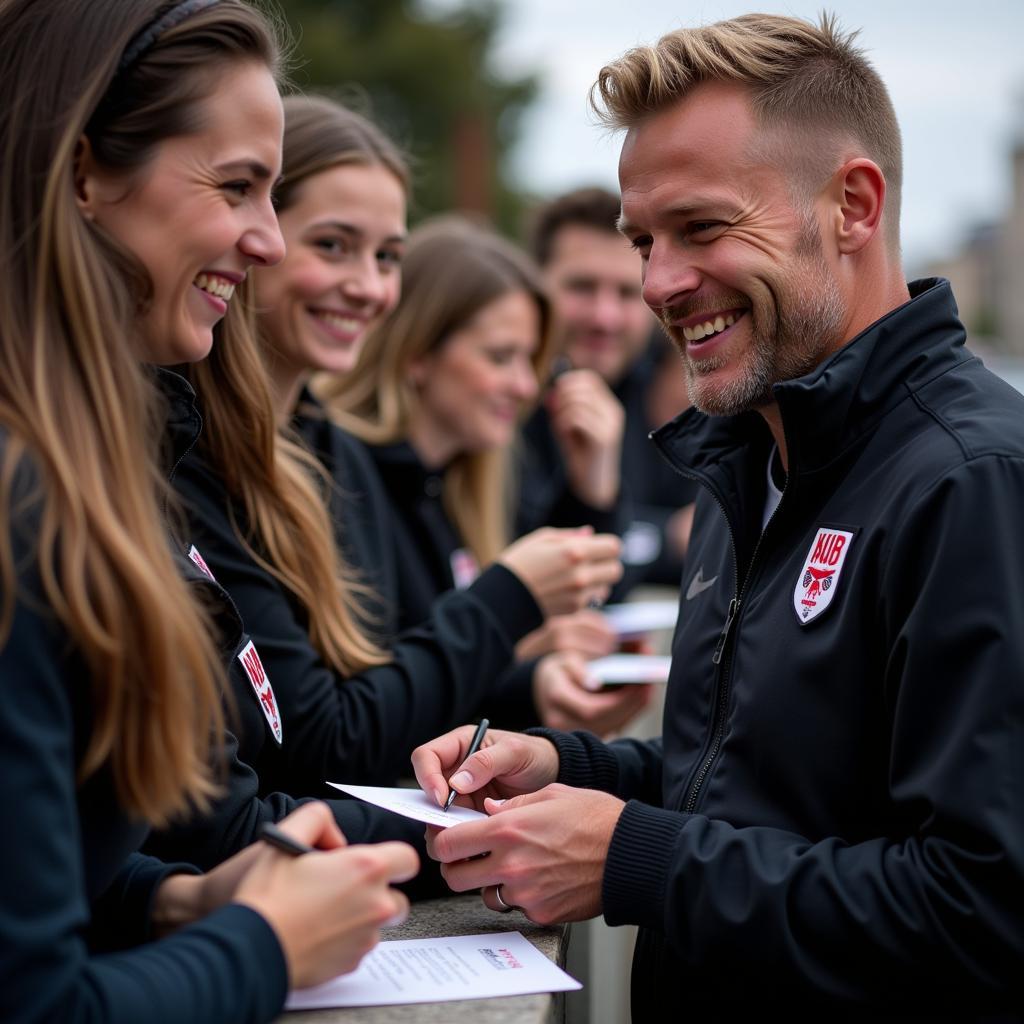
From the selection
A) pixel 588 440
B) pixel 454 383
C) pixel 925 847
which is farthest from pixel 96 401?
pixel 588 440

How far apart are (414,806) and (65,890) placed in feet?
2.71

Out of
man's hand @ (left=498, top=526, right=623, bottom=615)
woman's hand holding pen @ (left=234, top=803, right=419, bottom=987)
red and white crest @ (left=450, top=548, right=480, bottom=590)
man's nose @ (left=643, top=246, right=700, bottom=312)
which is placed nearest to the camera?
woman's hand holding pen @ (left=234, top=803, right=419, bottom=987)

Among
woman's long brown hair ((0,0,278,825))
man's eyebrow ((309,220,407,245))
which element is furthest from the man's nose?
man's eyebrow ((309,220,407,245))

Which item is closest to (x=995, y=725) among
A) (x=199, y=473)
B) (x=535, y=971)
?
(x=535, y=971)

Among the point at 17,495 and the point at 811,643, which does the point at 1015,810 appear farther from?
the point at 17,495

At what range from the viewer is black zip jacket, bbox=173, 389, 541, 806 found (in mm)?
2594

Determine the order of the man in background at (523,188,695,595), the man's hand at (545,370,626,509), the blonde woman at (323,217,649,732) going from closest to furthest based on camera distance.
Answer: the blonde woman at (323,217,649,732)
the man's hand at (545,370,626,509)
the man in background at (523,188,695,595)

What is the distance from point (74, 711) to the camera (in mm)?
1484

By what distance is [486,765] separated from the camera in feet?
7.24

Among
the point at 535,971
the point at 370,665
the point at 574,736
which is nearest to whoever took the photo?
the point at 535,971

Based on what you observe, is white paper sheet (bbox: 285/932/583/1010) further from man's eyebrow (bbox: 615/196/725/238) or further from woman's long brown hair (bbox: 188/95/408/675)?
man's eyebrow (bbox: 615/196/725/238)

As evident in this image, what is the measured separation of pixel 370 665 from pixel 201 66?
145 centimetres

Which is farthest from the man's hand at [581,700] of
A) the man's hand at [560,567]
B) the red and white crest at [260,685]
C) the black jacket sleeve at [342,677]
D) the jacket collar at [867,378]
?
the jacket collar at [867,378]

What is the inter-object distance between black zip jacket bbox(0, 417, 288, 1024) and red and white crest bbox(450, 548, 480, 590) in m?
2.70
